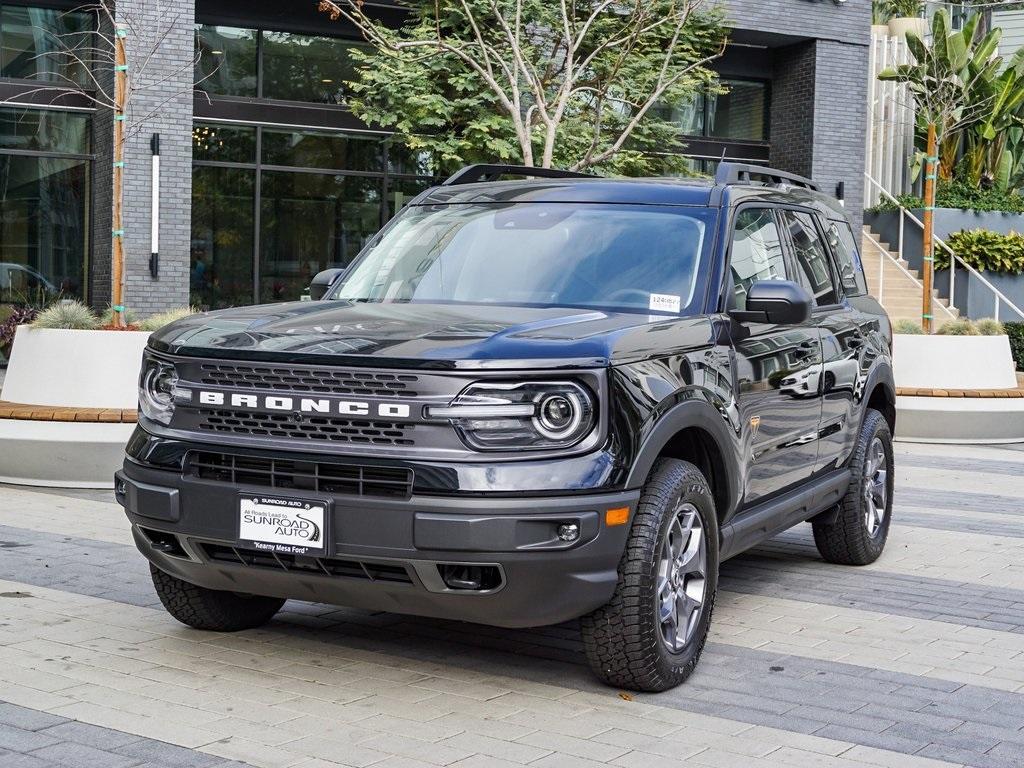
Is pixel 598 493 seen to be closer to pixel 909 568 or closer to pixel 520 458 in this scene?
pixel 520 458

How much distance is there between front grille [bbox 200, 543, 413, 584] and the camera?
4504mm

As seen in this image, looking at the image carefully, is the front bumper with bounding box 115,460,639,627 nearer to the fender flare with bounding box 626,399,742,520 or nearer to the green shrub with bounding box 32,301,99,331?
the fender flare with bounding box 626,399,742,520

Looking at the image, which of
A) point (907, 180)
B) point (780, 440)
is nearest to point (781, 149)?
point (907, 180)

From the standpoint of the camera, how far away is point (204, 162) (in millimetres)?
19609

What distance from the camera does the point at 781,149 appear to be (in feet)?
82.8

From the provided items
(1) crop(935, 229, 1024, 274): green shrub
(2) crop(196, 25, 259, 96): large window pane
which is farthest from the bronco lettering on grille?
(1) crop(935, 229, 1024, 274): green shrub

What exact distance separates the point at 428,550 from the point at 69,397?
6549 millimetres

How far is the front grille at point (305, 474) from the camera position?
445 centimetres

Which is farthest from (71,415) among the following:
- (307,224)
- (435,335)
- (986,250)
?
(986,250)

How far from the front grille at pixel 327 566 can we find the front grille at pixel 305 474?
0.76 ft

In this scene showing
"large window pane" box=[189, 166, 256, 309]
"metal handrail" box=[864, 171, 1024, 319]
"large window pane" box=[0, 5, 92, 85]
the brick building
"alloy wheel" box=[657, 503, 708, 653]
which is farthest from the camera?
"metal handrail" box=[864, 171, 1024, 319]

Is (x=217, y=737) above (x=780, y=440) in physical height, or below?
below

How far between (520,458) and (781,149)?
21928 millimetres

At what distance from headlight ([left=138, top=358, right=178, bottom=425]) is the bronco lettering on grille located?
0.77 feet
